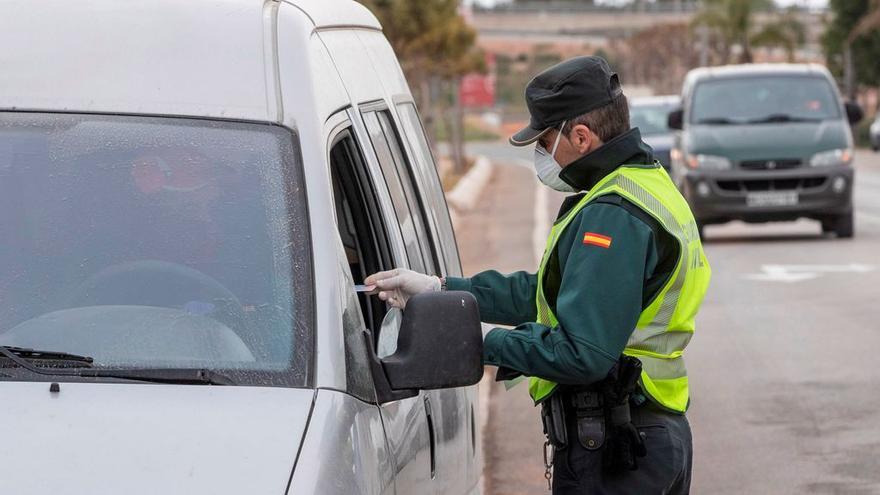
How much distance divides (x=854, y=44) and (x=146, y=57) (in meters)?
65.9

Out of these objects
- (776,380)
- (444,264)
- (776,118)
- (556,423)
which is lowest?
(776,380)

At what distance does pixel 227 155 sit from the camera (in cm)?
378

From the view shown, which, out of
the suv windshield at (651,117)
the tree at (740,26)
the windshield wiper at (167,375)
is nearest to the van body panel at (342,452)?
the windshield wiper at (167,375)

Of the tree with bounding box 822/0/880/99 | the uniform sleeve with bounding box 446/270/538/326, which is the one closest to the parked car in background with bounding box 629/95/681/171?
the uniform sleeve with bounding box 446/270/538/326

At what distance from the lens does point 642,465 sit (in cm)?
412

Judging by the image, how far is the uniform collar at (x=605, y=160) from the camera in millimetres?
4109

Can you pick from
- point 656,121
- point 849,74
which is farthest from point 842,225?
point 849,74

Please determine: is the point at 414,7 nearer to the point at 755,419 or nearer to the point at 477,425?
the point at 755,419

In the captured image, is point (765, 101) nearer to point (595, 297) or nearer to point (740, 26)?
point (595, 297)

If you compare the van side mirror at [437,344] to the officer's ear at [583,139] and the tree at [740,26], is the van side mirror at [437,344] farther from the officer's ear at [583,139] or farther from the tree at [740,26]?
the tree at [740,26]

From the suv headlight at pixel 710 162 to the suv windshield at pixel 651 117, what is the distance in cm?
811

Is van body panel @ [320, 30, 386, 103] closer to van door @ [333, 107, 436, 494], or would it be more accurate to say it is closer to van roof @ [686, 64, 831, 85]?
van door @ [333, 107, 436, 494]

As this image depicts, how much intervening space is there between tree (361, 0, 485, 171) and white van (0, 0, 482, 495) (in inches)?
1076

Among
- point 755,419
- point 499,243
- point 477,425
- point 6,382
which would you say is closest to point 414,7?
point 499,243
